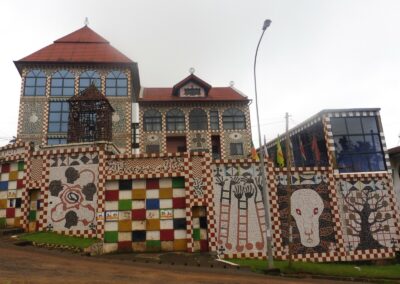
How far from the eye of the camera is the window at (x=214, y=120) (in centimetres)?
3791

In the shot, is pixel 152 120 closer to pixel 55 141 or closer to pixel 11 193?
pixel 55 141

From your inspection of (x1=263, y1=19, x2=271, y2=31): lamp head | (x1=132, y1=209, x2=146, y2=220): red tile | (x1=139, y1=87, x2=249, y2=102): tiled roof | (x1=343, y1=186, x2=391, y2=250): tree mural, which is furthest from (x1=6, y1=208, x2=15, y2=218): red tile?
(x1=139, y1=87, x2=249, y2=102): tiled roof

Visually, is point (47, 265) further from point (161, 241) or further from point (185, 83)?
point (185, 83)

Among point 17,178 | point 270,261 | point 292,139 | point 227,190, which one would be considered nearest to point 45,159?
point 17,178

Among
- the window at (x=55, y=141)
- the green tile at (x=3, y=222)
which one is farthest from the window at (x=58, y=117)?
the green tile at (x=3, y=222)

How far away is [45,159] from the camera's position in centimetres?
1764

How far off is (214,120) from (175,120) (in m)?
4.40

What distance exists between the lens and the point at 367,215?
61.0ft

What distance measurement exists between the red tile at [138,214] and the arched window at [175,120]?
2099 centimetres

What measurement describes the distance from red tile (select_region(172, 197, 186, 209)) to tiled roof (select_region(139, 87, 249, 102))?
21853mm

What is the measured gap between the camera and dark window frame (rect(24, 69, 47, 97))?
3397 centimetres

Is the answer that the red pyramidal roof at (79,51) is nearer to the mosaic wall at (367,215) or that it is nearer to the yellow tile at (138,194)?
the yellow tile at (138,194)

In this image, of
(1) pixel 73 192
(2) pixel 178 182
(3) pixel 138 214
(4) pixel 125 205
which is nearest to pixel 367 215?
(2) pixel 178 182

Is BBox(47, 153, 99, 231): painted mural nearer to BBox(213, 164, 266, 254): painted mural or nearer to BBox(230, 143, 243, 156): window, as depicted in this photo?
BBox(213, 164, 266, 254): painted mural
